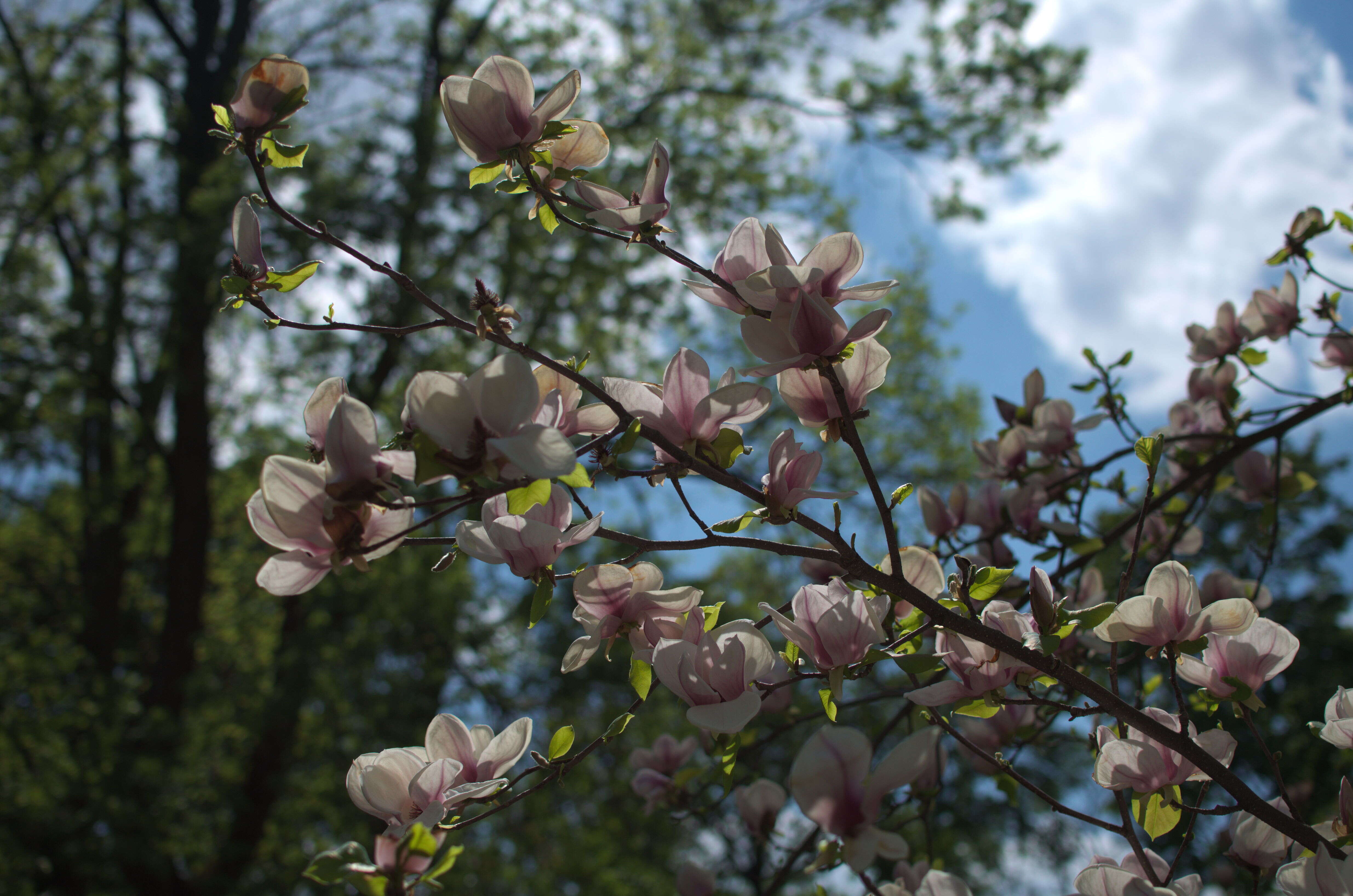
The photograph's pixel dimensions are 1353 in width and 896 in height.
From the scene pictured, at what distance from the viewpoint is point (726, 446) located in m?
0.83

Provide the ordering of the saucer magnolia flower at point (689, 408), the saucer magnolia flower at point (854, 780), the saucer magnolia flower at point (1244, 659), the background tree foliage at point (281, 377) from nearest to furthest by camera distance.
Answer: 1. the saucer magnolia flower at point (854, 780)
2. the saucer magnolia flower at point (689, 408)
3. the saucer magnolia flower at point (1244, 659)
4. the background tree foliage at point (281, 377)

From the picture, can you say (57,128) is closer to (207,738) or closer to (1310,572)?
(207,738)

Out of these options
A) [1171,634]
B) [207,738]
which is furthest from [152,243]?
[1171,634]

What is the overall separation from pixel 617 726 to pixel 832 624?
25 centimetres

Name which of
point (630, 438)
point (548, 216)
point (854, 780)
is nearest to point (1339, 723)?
point (854, 780)

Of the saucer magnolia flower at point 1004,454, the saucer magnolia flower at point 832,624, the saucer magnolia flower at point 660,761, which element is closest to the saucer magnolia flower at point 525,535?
the saucer magnolia flower at point 832,624

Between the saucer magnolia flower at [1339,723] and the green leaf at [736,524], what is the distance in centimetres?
67

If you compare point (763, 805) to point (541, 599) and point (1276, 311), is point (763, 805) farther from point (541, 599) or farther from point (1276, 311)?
point (1276, 311)

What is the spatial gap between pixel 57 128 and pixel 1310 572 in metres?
14.6

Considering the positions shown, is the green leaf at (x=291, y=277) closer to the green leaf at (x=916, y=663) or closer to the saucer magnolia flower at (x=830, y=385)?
the saucer magnolia flower at (x=830, y=385)

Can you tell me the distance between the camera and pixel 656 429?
833 millimetres

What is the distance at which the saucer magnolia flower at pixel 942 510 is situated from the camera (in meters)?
1.48

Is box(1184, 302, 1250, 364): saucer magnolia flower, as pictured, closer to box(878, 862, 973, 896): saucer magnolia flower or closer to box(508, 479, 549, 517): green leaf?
box(878, 862, 973, 896): saucer magnolia flower

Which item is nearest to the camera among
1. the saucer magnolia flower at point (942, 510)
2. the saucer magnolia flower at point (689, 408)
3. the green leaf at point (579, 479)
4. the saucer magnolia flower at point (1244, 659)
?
the green leaf at point (579, 479)
